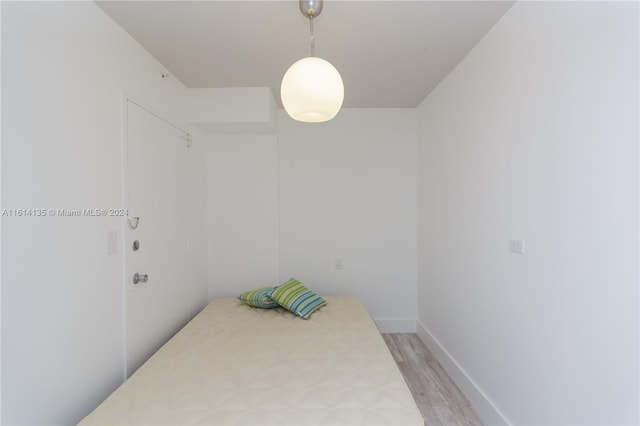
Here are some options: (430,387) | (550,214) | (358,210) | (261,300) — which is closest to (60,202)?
(261,300)

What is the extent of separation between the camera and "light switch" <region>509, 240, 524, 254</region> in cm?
147

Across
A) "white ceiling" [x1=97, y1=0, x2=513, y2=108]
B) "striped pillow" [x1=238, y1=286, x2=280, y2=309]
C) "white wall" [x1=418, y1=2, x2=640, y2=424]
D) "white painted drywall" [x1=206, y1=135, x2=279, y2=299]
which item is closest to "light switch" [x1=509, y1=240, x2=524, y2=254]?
"white wall" [x1=418, y1=2, x2=640, y2=424]

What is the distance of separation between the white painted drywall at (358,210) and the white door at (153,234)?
1.07 m

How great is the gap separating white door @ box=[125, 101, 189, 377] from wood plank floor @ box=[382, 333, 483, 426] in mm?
1943

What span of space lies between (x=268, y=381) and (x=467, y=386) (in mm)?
1506

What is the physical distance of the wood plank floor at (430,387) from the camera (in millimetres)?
1787

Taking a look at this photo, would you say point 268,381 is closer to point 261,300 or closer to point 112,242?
point 261,300

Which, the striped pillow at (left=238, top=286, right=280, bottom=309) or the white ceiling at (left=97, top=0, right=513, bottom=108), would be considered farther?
the striped pillow at (left=238, top=286, right=280, bottom=309)

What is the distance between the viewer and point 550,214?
4.20 feet

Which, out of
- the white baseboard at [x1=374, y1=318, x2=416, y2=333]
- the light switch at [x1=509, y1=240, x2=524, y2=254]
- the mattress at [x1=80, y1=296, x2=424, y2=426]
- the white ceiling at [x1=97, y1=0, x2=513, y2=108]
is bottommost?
the white baseboard at [x1=374, y1=318, x2=416, y2=333]

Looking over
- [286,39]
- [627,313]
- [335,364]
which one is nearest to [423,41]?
[286,39]

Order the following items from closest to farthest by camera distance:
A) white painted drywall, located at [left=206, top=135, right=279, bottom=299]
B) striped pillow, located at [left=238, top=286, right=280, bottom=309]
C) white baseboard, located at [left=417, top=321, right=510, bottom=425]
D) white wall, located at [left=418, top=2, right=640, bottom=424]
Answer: white wall, located at [left=418, top=2, right=640, bottom=424]
white baseboard, located at [left=417, top=321, right=510, bottom=425]
striped pillow, located at [left=238, top=286, right=280, bottom=309]
white painted drywall, located at [left=206, top=135, right=279, bottom=299]

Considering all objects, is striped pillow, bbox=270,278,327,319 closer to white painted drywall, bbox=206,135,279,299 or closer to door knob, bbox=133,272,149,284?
white painted drywall, bbox=206,135,279,299

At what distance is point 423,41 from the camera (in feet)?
5.92
